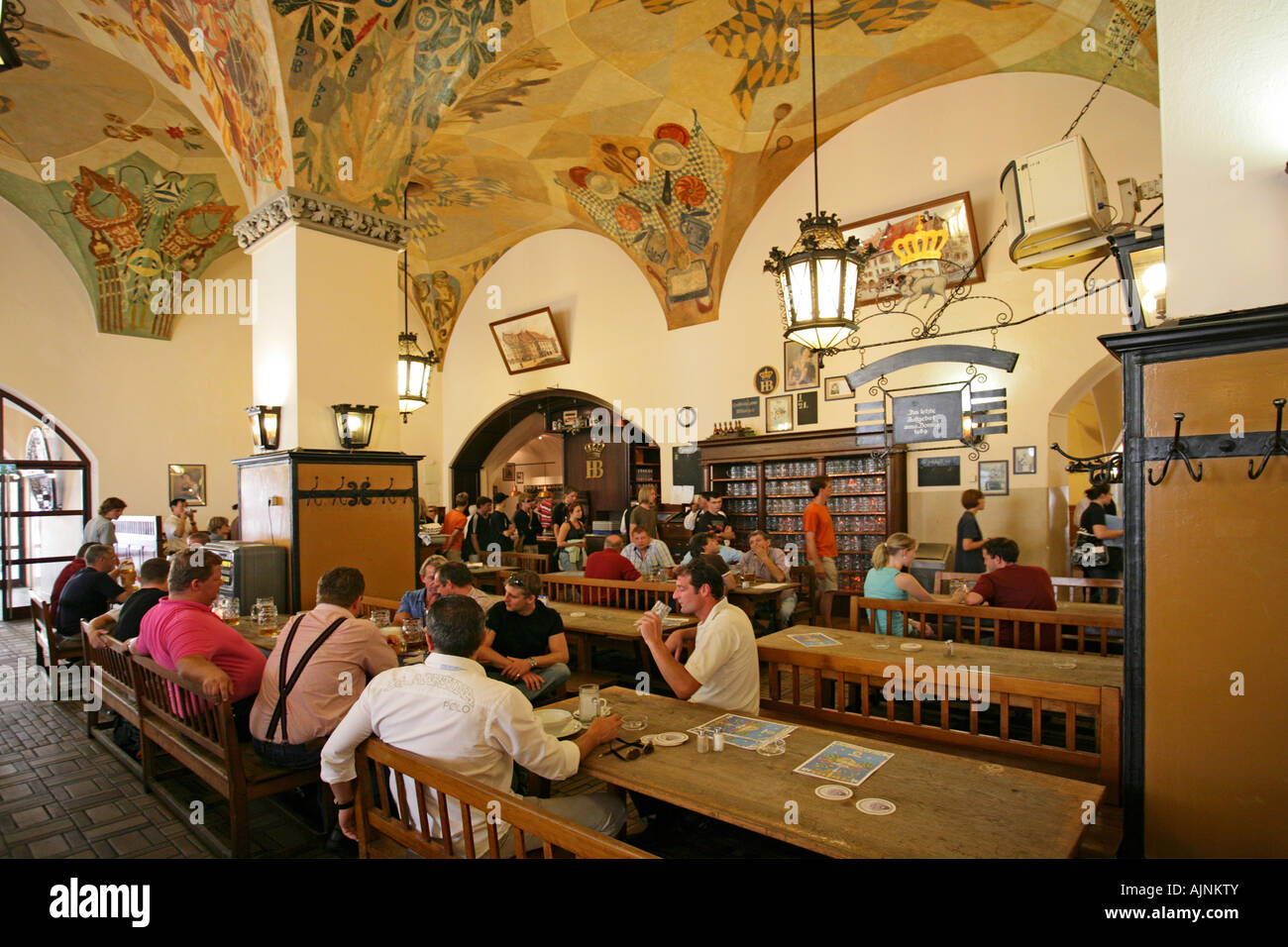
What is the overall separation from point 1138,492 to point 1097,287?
6037mm

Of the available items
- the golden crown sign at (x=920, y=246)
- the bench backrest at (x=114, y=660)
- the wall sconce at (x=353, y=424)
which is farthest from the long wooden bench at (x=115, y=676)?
the golden crown sign at (x=920, y=246)

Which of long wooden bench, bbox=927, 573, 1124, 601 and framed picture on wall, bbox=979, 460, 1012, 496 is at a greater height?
framed picture on wall, bbox=979, 460, 1012, 496

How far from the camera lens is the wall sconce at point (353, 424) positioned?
6.11 meters

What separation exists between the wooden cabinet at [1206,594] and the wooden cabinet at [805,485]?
21.0ft

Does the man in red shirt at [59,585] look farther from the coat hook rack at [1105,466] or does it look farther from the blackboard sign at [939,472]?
the blackboard sign at [939,472]

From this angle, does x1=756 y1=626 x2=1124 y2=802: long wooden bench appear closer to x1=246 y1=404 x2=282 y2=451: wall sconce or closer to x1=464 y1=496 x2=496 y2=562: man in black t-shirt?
x1=246 y1=404 x2=282 y2=451: wall sconce

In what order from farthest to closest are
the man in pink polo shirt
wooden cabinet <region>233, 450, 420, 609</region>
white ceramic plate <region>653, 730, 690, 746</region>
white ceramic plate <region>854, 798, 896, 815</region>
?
wooden cabinet <region>233, 450, 420, 609</region>, the man in pink polo shirt, white ceramic plate <region>653, 730, 690, 746</region>, white ceramic plate <region>854, 798, 896, 815</region>

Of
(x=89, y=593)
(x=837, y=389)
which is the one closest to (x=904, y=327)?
(x=837, y=389)

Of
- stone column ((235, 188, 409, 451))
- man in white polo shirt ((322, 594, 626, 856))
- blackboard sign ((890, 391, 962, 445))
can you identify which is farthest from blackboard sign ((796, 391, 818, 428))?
man in white polo shirt ((322, 594, 626, 856))

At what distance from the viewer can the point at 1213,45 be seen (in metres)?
2.24

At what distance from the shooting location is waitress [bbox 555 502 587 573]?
8414 mm

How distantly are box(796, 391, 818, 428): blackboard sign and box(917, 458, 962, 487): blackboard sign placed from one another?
1.48 metres

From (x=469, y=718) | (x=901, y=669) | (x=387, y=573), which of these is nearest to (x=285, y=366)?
(x=387, y=573)
